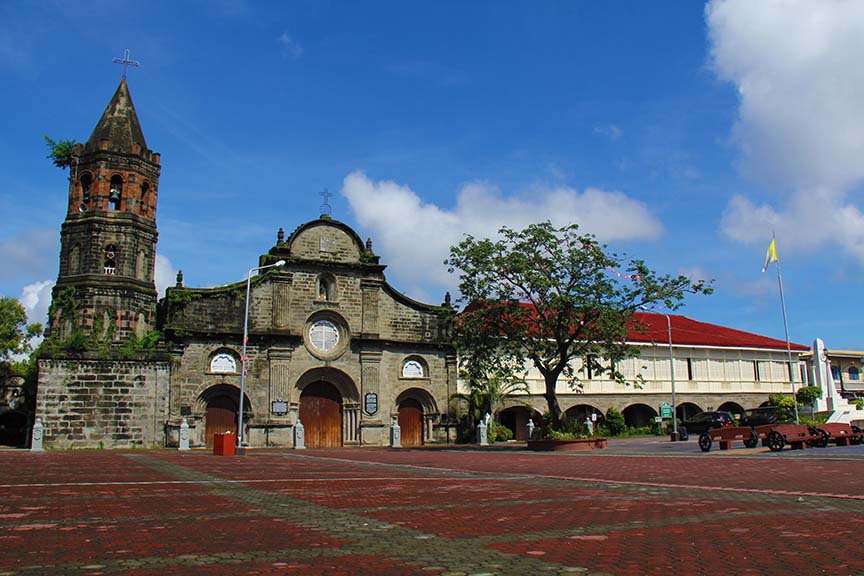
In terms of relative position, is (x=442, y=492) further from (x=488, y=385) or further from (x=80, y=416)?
(x=488, y=385)

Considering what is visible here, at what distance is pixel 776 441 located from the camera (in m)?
23.0

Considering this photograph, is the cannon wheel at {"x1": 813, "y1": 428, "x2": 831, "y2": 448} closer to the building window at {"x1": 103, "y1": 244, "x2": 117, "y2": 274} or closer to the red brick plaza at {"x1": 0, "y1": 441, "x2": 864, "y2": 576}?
the red brick plaza at {"x1": 0, "y1": 441, "x2": 864, "y2": 576}

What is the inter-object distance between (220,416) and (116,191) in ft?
38.4

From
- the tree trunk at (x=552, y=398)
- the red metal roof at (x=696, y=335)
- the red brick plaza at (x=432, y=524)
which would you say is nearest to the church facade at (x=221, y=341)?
the tree trunk at (x=552, y=398)

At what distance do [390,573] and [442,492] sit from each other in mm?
6636

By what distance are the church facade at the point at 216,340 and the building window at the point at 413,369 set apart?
0.05 meters

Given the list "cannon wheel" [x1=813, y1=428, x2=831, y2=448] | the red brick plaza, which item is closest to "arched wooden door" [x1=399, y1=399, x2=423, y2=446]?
"cannon wheel" [x1=813, y1=428, x2=831, y2=448]

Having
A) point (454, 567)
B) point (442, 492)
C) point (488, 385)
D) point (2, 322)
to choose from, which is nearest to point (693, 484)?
point (442, 492)

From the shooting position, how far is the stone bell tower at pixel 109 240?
33.8 m

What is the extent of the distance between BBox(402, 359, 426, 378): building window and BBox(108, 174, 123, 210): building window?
53.3 feet

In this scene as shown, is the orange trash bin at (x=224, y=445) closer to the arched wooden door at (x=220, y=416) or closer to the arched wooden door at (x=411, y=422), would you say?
the arched wooden door at (x=220, y=416)

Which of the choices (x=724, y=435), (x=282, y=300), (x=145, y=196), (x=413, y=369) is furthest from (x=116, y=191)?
(x=724, y=435)

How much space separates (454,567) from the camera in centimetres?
563

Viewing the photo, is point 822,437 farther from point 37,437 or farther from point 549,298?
point 37,437
